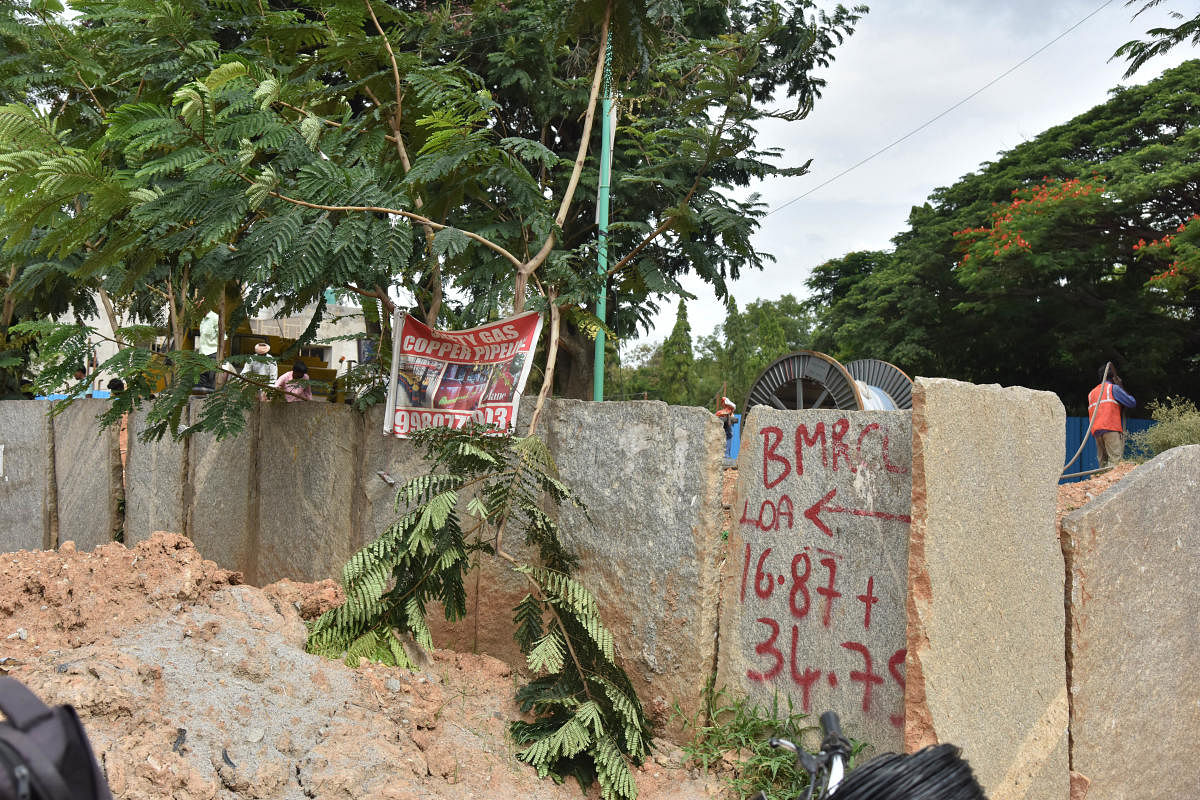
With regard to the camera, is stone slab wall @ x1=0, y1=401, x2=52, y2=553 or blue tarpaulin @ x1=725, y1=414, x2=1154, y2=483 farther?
blue tarpaulin @ x1=725, y1=414, x2=1154, y2=483

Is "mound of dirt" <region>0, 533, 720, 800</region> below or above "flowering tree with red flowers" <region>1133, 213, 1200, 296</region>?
below

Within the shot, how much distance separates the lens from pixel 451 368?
487cm

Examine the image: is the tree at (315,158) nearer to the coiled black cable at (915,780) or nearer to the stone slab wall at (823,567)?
the stone slab wall at (823,567)

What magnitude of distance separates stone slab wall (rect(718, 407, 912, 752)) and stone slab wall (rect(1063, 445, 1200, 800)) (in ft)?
3.30

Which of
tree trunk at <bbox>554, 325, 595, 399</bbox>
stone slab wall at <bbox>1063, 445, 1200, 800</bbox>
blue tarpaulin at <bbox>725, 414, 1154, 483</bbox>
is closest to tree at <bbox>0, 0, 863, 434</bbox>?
stone slab wall at <bbox>1063, 445, 1200, 800</bbox>

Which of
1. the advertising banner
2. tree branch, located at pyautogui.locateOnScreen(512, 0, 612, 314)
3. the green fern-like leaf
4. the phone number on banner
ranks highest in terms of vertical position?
tree branch, located at pyautogui.locateOnScreen(512, 0, 612, 314)

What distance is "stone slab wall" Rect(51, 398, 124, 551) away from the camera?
23.2 ft

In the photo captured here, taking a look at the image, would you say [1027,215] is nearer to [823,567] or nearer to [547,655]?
[823,567]

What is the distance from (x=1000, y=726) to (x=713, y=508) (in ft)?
4.82

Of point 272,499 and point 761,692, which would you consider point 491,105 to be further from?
point 761,692

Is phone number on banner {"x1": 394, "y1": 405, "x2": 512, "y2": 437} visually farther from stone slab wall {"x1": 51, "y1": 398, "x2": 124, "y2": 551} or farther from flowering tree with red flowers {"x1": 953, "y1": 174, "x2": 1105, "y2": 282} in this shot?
flowering tree with red flowers {"x1": 953, "y1": 174, "x2": 1105, "y2": 282}

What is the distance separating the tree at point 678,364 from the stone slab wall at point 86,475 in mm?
22608

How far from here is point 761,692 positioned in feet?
13.1

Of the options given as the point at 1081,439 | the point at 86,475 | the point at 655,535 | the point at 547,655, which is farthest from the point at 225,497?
the point at 1081,439
